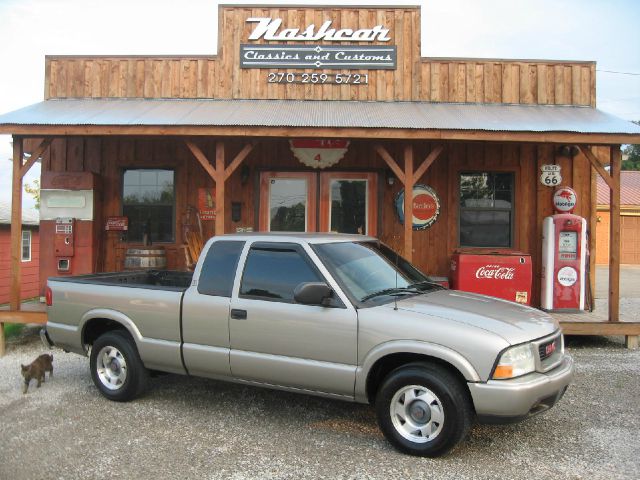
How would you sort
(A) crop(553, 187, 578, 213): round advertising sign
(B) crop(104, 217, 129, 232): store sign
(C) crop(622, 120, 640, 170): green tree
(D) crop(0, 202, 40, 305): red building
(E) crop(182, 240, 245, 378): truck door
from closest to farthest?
(E) crop(182, 240, 245, 378): truck door → (A) crop(553, 187, 578, 213): round advertising sign → (B) crop(104, 217, 129, 232): store sign → (D) crop(0, 202, 40, 305): red building → (C) crop(622, 120, 640, 170): green tree

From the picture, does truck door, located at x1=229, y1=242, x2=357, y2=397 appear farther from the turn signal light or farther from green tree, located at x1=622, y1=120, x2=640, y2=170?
green tree, located at x1=622, y1=120, x2=640, y2=170

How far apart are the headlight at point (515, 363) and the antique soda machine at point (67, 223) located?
7.92 metres

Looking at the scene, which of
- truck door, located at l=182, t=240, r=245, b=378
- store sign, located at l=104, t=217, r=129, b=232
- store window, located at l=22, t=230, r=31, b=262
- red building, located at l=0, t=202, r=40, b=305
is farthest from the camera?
store window, located at l=22, t=230, r=31, b=262

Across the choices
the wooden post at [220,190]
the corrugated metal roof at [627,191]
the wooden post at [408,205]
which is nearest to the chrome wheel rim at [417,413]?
the wooden post at [408,205]

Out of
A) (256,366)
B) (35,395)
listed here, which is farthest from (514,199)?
(35,395)

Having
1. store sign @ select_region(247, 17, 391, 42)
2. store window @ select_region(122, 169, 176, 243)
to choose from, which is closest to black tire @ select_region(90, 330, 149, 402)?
store window @ select_region(122, 169, 176, 243)

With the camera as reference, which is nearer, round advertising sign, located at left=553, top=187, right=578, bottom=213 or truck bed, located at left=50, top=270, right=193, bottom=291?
truck bed, located at left=50, top=270, right=193, bottom=291

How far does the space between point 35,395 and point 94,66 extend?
676cm

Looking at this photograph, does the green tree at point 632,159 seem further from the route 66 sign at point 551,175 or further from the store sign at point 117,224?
the store sign at point 117,224

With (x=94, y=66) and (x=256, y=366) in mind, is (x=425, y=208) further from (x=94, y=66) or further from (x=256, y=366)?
(x=94, y=66)

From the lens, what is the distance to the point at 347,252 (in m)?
4.80

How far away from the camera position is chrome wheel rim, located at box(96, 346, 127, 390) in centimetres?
538

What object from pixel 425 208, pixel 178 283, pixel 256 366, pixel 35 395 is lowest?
pixel 35 395

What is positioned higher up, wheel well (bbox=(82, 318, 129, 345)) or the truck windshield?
the truck windshield
